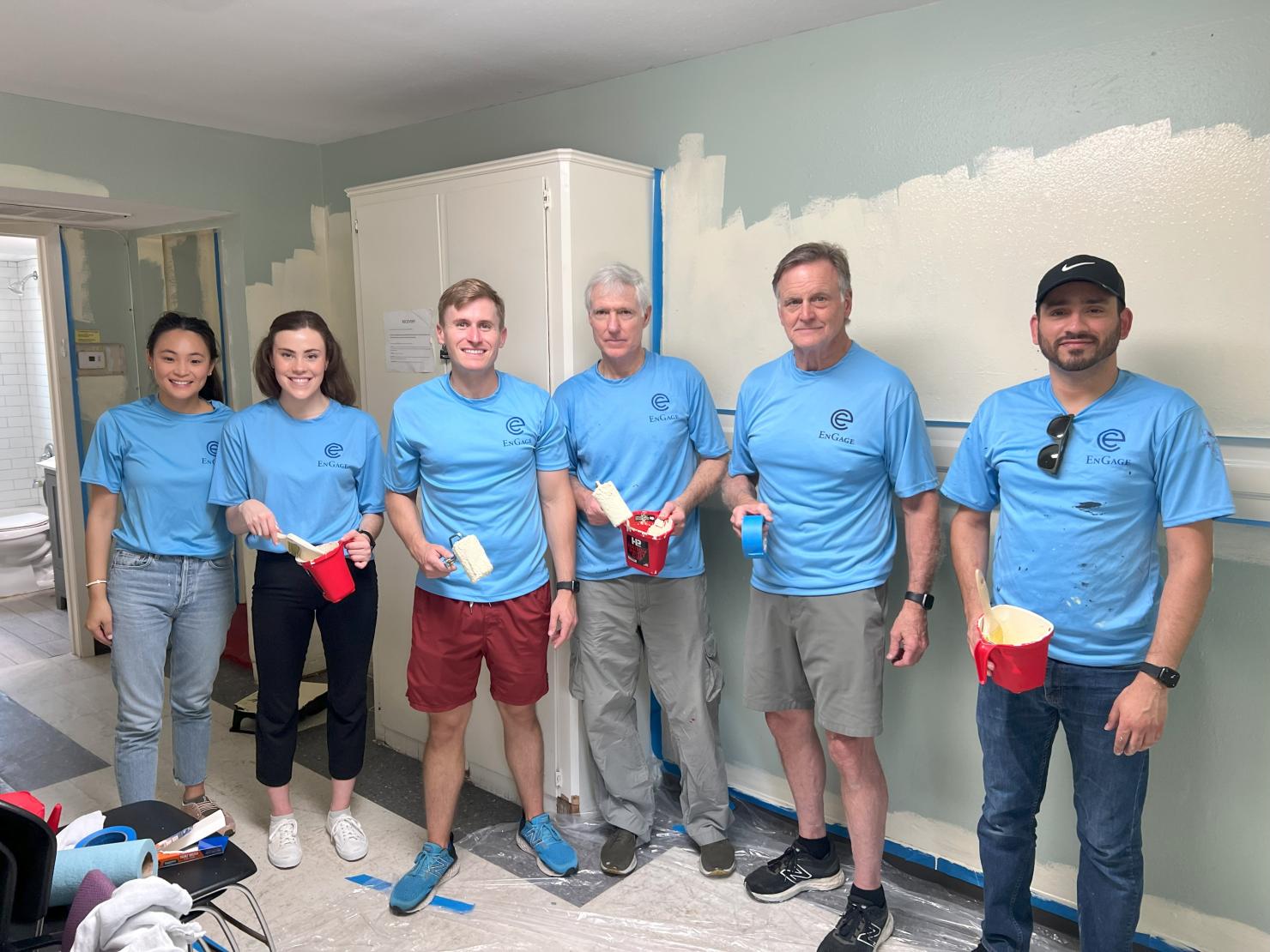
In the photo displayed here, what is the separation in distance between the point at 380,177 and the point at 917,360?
2.39 m

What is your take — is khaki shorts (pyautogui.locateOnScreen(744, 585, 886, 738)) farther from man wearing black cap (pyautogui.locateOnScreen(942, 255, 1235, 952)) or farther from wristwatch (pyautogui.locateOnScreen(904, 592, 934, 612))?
man wearing black cap (pyautogui.locateOnScreen(942, 255, 1235, 952))

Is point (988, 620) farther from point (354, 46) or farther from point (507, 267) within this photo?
point (354, 46)

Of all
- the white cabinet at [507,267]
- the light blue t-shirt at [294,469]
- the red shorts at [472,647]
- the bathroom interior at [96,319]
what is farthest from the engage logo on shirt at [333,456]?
the bathroom interior at [96,319]

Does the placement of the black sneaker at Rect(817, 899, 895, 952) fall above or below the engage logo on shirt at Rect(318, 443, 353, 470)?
below

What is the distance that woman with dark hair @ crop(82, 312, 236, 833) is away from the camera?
2.44 m

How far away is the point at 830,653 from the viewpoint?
2.21 meters

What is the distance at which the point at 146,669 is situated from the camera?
250cm

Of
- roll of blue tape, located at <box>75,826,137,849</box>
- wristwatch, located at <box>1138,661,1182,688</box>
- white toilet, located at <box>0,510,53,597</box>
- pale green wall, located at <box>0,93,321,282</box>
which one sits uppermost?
pale green wall, located at <box>0,93,321,282</box>

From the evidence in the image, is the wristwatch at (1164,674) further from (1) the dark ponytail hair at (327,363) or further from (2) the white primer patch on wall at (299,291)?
(2) the white primer patch on wall at (299,291)

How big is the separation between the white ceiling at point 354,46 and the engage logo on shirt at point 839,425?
1039 millimetres

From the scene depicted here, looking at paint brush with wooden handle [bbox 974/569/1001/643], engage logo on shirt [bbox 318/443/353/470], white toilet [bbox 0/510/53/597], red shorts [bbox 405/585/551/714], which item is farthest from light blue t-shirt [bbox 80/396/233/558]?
white toilet [bbox 0/510/53/597]

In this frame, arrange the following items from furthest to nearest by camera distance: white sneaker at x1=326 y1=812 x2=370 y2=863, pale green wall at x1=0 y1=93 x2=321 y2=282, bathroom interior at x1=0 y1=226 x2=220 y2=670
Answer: bathroom interior at x1=0 y1=226 x2=220 y2=670
pale green wall at x1=0 y1=93 x2=321 y2=282
white sneaker at x1=326 y1=812 x2=370 y2=863

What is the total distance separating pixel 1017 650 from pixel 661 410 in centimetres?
112

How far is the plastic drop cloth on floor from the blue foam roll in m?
0.95
